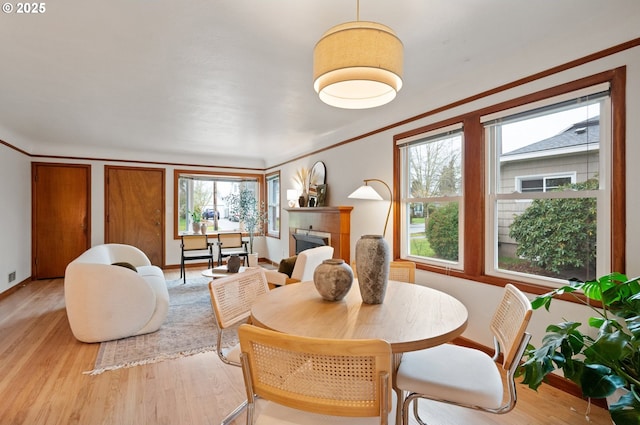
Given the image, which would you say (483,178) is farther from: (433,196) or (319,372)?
(319,372)

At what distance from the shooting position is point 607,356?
4.73 ft

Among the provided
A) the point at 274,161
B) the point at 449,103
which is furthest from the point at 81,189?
the point at 449,103

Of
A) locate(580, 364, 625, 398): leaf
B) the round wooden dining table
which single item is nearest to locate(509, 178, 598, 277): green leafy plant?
locate(580, 364, 625, 398): leaf

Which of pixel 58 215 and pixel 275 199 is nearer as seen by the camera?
pixel 58 215

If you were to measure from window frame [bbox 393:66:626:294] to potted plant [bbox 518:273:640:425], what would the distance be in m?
0.41

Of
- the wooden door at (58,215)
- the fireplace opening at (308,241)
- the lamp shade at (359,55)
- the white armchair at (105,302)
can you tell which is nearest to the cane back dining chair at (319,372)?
the lamp shade at (359,55)

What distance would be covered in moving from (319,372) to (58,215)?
675 centimetres

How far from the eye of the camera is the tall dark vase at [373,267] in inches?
62.1

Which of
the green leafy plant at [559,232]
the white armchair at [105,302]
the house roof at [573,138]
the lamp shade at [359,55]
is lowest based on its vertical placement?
the white armchair at [105,302]

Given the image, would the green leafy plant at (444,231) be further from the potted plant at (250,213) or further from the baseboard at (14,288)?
the baseboard at (14,288)

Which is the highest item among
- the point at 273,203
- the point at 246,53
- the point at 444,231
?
the point at 246,53

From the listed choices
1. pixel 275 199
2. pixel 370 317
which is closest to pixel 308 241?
pixel 275 199

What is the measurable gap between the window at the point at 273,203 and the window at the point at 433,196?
12.6 feet

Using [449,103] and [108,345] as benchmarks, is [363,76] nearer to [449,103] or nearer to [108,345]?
[449,103]
